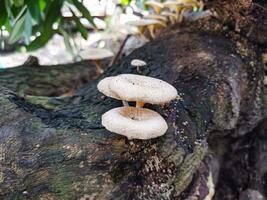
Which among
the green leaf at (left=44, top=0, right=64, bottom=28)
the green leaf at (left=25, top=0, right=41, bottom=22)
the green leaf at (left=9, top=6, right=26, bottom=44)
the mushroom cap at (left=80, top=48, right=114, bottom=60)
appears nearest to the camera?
the green leaf at (left=25, top=0, right=41, bottom=22)

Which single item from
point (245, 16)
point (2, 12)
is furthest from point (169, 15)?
point (2, 12)

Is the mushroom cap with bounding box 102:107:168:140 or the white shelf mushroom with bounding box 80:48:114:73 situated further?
the white shelf mushroom with bounding box 80:48:114:73

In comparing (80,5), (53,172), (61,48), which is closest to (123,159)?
(53,172)

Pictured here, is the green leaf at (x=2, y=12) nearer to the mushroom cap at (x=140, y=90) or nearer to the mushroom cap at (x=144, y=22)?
the mushroom cap at (x=144, y=22)

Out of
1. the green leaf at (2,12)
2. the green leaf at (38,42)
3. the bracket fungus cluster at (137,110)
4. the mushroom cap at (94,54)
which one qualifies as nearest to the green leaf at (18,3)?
the green leaf at (2,12)

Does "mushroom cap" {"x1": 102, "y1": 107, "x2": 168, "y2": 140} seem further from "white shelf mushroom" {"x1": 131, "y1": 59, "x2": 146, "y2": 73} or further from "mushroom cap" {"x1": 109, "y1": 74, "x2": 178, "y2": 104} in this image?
"white shelf mushroom" {"x1": 131, "y1": 59, "x2": 146, "y2": 73}

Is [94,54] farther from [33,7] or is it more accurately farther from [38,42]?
[33,7]

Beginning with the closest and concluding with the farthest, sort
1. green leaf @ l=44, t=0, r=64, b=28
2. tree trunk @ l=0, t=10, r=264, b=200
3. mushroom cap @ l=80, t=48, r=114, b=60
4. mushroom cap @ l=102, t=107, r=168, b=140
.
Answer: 1. mushroom cap @ l=102, t=107, r=168, b=140
2. tree trunk @ l=0, t=10, r=264, b=200
3. green leaf @ l=44, t=0, r=64, b=28
4. mushroom cap @ l=80, t=48, r=114, b=60

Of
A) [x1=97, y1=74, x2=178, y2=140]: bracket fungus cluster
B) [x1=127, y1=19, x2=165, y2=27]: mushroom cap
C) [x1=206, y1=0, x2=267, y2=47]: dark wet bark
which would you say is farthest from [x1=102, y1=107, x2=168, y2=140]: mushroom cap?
[x1=127, y1=19, x2=165, y2=27]: mushroom cap
